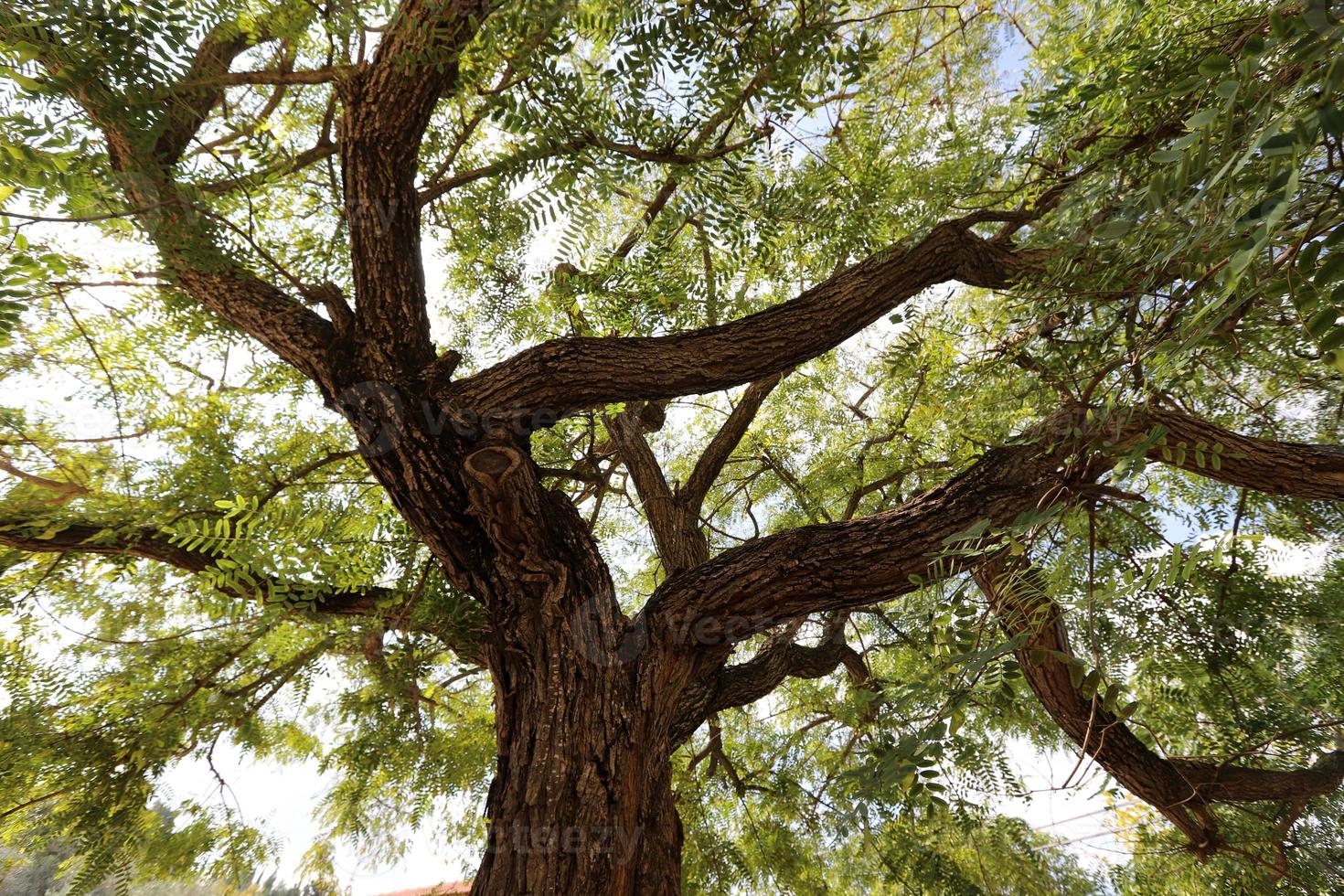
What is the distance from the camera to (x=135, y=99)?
1.31 metres

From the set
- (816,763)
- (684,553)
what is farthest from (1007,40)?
(816,763)

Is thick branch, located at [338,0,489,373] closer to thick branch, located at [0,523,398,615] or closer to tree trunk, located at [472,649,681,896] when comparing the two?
thick branch, located at [0,523,398,615]

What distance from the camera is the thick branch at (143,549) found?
2020 millimetres

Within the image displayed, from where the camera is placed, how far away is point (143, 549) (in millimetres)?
2092

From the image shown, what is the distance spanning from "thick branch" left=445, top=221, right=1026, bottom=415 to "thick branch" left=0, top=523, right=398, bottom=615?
29.7 inches

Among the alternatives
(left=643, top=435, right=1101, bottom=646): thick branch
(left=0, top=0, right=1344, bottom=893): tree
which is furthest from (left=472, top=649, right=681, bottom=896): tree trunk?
(left=643, top=435, right=1101, bottom=646): thick branch

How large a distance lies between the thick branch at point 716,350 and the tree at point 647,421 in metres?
0.01

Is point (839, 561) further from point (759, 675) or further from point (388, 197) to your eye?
point (388, 197)

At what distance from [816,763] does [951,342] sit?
7.69ft

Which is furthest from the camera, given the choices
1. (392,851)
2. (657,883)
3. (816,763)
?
(816,763)

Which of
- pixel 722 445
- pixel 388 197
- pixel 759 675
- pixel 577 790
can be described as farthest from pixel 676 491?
pixel 388 197

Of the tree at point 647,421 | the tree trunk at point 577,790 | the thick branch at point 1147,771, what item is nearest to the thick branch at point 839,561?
the tree at point 647,421

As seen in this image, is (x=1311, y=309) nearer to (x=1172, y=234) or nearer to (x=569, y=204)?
(x=1172, y=234)

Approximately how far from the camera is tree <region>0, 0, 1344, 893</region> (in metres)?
1.16
